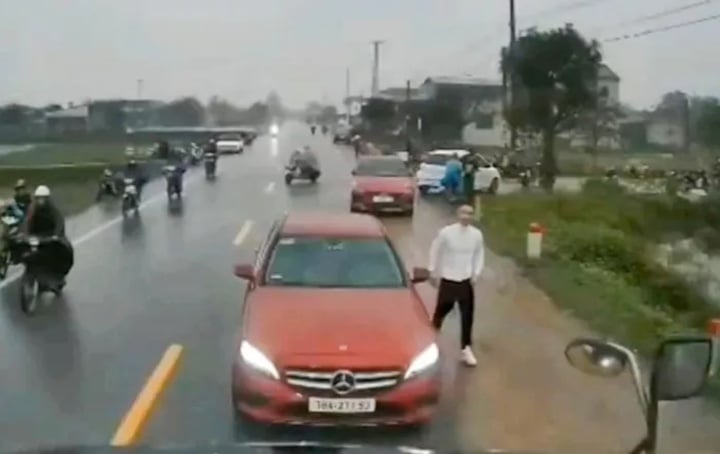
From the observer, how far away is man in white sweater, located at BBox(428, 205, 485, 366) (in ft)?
36.5

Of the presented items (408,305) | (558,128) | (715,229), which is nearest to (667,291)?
(715,229)

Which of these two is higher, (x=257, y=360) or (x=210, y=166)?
(x=257, y=360)

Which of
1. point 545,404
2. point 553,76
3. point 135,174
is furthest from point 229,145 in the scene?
point 545,404

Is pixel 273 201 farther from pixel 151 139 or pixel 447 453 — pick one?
pixel 151 139

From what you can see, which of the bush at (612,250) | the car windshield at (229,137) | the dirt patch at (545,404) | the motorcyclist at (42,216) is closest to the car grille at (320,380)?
the dirt patch at (545,404)

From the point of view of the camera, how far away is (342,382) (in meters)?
8.00

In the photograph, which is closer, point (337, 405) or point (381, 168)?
point (337, 405)

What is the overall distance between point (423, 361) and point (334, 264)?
1953mm

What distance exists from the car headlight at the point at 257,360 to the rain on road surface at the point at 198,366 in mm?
481

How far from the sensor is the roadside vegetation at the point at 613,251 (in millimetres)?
15625

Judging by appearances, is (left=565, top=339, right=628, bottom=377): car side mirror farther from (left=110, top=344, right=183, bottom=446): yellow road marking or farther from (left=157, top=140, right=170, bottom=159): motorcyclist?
(left=157, top=140, right=170, bottom=159): motorcyclist

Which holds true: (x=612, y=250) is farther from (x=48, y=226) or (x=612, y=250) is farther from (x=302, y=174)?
(x=302, y=174)

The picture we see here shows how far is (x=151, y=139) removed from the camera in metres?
82.6

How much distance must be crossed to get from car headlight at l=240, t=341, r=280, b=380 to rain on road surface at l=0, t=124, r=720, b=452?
0.48 meters
